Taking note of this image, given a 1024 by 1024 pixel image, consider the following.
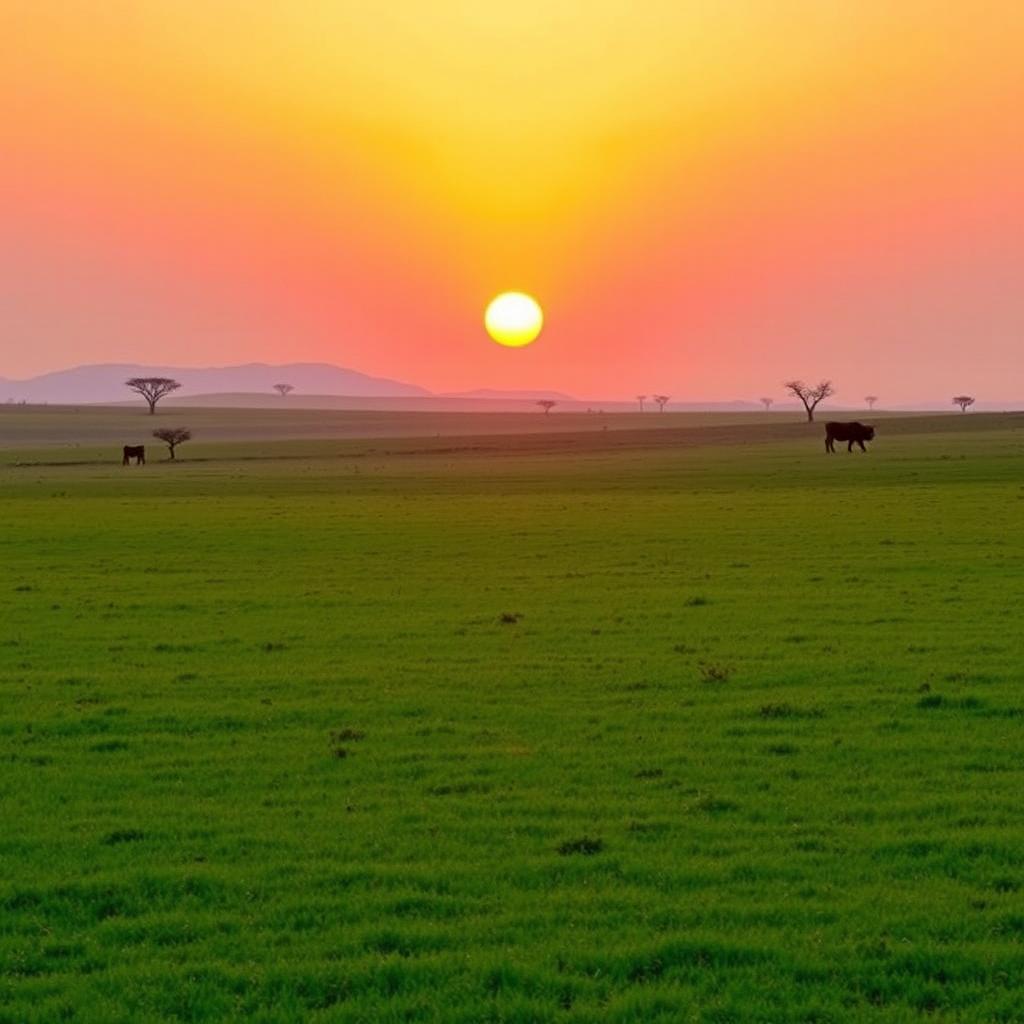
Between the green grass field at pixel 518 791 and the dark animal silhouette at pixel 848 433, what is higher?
the dark animal silhouette at pixel 848 433

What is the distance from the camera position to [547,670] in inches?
717

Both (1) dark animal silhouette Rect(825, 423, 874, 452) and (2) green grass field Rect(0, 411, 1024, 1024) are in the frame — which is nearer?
(2) green grass field Rect(0, 411, 1024, 1024)

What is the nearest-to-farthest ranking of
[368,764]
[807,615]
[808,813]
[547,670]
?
[808,813] → [368,764] → [547,670] → [807,615]

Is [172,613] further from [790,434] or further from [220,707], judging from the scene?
[790,434]

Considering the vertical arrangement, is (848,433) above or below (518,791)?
above

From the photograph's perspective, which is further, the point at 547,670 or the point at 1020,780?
the point at 547,670

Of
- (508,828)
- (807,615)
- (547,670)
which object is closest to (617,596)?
(807,615)

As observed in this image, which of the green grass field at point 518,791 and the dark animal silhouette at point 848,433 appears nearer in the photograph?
the green grass field at point 518,791

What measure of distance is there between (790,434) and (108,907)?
12583 centimetres

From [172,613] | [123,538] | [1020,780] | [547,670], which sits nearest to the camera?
[1020,780]

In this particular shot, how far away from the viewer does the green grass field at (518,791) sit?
8.09 m

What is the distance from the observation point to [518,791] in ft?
39.4

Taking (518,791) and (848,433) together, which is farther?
(848,433)

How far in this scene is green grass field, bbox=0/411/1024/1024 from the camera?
26.5ft
